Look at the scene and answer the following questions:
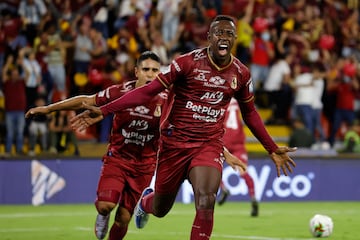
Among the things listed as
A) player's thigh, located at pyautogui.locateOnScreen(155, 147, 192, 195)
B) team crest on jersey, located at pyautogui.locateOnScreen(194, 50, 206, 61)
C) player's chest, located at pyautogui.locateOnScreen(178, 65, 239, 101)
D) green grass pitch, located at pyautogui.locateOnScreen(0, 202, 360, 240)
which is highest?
team crest on jersey, located at pyautogui.locateOnScreen(194, 50, 206, 61)

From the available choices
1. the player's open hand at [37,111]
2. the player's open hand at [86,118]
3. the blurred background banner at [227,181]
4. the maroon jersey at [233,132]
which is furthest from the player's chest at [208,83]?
the blurred background banner at [227,181]

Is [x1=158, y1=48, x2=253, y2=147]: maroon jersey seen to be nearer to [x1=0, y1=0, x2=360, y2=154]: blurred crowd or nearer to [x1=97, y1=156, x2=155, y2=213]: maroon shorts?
[x1=97, y1=156, x2=155, y2=213]: maroon shorts

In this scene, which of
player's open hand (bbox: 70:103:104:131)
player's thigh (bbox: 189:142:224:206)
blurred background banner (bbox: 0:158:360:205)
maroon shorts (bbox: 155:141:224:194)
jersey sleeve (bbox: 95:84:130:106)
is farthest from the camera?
blurred background banner (bbox: 0:158:360:205)

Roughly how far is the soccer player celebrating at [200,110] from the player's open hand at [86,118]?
253 millimetres

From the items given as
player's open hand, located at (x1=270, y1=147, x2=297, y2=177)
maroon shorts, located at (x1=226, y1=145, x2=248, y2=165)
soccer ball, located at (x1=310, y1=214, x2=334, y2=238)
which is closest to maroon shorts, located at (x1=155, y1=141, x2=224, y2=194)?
player's open hand, located at (x1=270, y1=147, x2=297, y2=177)

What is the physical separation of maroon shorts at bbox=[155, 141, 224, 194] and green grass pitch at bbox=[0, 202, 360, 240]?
3185 millimetres

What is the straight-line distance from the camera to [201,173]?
975 centimetres

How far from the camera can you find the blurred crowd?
22125 millimetres

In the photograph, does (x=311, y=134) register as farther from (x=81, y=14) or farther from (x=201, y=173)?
(x=201, y=173)

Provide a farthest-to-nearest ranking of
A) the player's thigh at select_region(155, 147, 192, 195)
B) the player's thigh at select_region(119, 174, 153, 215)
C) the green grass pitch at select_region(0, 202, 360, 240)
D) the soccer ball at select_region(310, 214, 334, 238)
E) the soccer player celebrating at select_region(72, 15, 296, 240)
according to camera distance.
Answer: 1. the green grass pitch at select_region(0, 202, 360, 240)
2. the soccer ball at select_region(310, 214, 334, 238)
3. the player's thigh at select_region(119, 174, 153, 215)
4. the player's thigh at select_region(155, 147, 192, 195)
5. the soccer player celebrating at select_region(72, 15, 296, 240)

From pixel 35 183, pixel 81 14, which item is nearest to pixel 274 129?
pixel 81 14

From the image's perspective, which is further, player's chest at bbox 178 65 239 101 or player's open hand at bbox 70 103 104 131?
player's chest at bbox 178 65 239 101

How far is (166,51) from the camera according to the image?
2362 centimetres

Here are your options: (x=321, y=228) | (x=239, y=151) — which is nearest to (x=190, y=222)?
(x=239, y=151)
